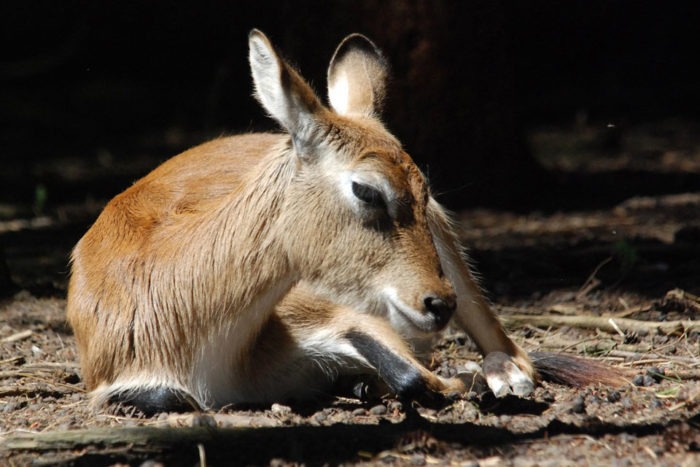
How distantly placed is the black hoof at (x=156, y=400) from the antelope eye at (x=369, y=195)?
1.14m

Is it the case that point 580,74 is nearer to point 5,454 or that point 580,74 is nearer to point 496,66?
point 496,66

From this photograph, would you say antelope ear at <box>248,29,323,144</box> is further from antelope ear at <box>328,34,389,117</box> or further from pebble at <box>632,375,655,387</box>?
pebble at <box>632,375,655,387</box>

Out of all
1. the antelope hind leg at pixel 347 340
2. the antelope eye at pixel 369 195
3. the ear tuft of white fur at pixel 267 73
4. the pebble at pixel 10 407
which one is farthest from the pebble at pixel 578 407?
the pebble at pixel 10 407

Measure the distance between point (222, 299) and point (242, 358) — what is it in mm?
341

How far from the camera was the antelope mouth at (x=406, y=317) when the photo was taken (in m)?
4.13

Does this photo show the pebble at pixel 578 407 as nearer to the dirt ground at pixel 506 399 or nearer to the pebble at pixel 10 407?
the dirt ground at pixel 506 399

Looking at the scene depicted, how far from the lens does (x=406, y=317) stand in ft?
13.8

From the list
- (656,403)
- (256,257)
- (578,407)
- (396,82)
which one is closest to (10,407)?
(256,257)

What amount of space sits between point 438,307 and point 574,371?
107 centimetres

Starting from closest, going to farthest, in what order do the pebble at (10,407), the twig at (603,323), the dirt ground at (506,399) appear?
the dirt ground at (506,399) → the pebble at (10,407) → the twig at (603,323)

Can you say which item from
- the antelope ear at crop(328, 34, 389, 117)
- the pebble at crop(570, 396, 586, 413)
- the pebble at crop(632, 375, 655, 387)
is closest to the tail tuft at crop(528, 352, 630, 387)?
the pebble at crop(632, 375, 655, 387)

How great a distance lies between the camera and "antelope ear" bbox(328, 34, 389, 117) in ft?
16.5

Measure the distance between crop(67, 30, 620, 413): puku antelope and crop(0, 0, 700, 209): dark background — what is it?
312 cm

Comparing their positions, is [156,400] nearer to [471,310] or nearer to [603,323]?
[471,310]
